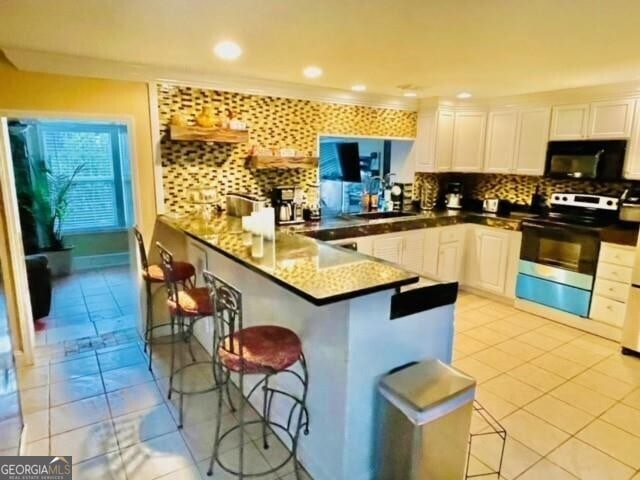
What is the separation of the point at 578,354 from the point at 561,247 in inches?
41.9

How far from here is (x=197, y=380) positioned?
296cm

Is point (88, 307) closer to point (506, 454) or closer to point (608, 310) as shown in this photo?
point (506, 454)

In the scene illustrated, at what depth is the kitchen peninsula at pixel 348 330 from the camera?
1773mm

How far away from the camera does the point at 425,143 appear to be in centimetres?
499

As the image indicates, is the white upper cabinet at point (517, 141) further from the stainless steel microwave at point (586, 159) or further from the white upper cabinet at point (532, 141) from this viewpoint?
the stainless steel microwave at point (586, 159)

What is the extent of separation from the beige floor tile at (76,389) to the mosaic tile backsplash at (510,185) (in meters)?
4.06

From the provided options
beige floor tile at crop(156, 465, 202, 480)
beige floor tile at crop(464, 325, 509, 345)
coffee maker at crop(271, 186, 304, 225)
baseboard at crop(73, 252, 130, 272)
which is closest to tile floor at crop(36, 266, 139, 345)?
baseboard at crop(73, 252, 130, 272)

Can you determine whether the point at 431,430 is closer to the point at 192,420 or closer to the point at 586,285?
the point at 192,420

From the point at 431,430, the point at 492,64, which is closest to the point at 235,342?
the point at 431,430

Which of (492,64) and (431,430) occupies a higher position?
(492,64)

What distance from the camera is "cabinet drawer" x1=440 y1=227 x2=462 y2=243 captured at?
15.4 ft

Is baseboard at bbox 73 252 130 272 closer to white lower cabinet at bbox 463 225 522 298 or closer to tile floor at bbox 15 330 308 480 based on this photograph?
tile floor at bbox 15 330 308 480

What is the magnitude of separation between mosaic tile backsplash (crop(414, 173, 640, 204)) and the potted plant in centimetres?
475

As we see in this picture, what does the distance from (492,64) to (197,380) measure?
317 centimetres
